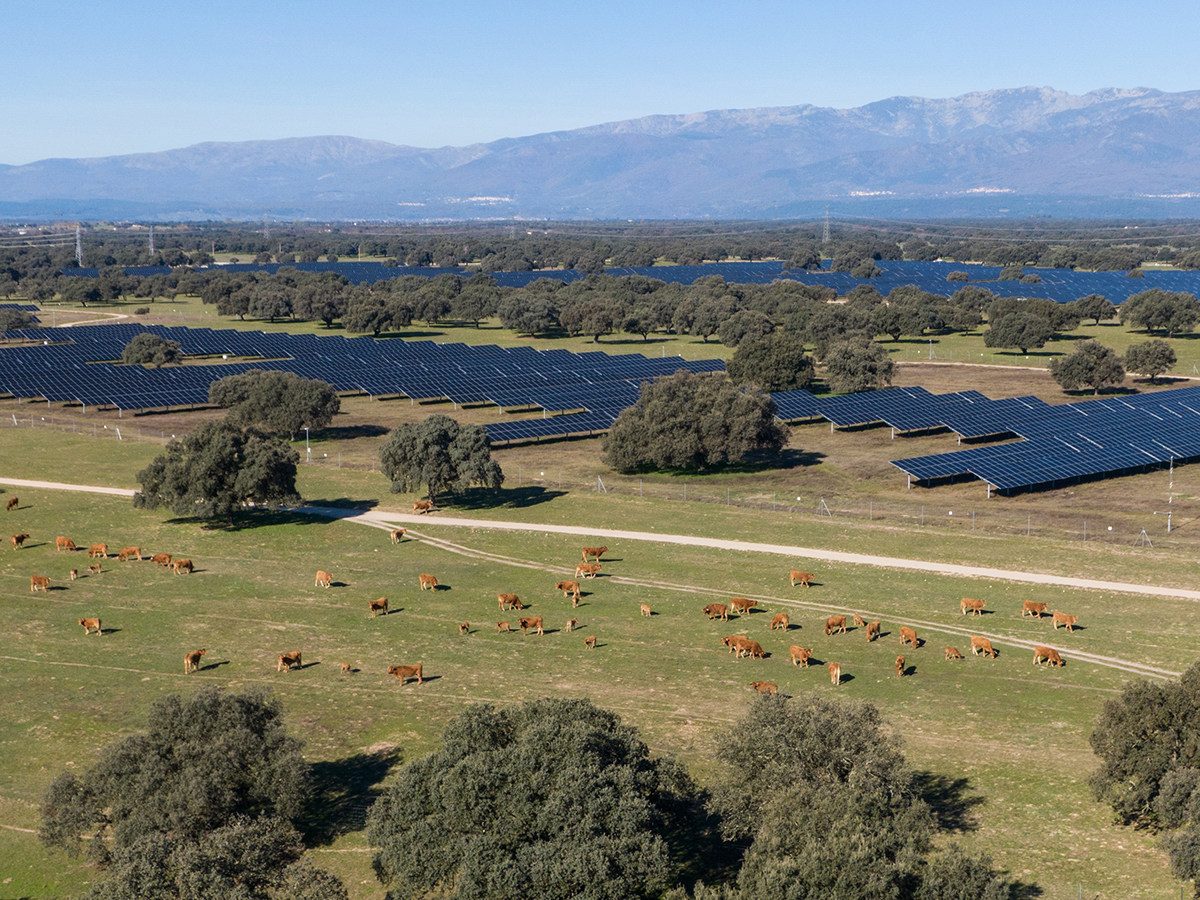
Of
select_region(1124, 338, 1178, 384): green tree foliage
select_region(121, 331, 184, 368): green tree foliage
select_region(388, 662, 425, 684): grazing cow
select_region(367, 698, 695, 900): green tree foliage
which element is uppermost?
select_region(121, 331, 184, 368): green tree foliage

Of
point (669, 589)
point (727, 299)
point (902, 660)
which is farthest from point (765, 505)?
point (727, 299)

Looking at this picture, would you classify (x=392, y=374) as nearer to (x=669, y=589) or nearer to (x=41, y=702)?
(x=669, y=589)

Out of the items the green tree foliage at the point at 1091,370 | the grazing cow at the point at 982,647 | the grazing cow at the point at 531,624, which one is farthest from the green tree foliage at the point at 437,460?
the green tree foliage at the point at 1091,370

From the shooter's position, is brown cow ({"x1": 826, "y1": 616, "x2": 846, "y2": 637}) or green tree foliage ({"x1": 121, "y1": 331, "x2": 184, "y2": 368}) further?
green tree foliage ({"x1": 121, "y1": 331, "x2": 184, "y2": 368})

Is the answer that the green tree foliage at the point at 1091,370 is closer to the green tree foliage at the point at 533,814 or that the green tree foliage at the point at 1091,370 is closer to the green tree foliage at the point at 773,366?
the green tree foliage at the point at 773,366

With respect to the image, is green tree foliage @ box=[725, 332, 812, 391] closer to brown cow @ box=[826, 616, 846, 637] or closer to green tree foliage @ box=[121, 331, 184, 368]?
brown cow @ box=[826, 616, 846, 637]

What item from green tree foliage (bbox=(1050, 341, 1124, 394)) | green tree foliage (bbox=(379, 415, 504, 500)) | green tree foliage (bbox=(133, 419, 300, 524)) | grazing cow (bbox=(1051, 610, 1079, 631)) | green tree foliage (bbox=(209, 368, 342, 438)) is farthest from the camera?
green tree foliage (bbox=(1050, 341, 1124, 394))

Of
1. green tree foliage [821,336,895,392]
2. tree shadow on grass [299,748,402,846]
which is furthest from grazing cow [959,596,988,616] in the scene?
green tree foliage [821,336,895,392]

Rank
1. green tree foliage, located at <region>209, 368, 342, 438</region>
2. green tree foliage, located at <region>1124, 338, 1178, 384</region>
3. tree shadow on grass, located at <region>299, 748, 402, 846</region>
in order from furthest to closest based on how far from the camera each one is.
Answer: green tree foliage, located at <region>1124, 338, 1178, 384</region>
green tree foliage, located at <region>209, 368, 342, 438</region>
tree shadow on grass, located at <region>299, 748, 402, 846</region>
